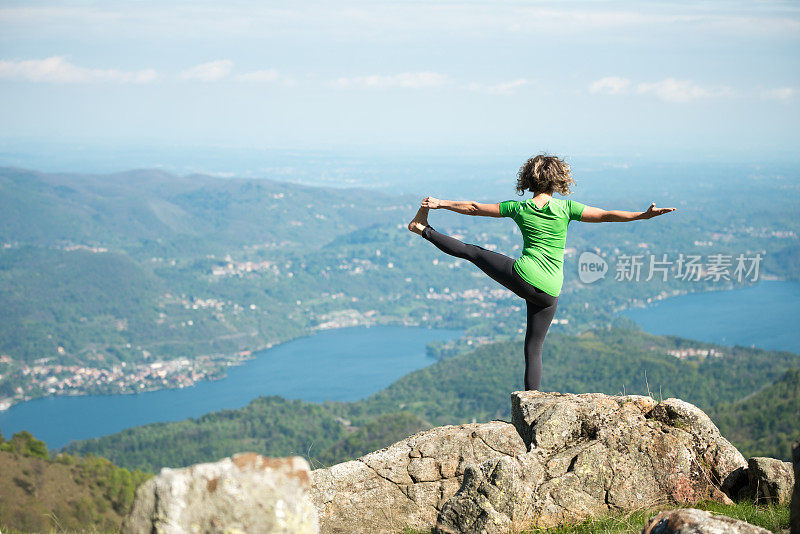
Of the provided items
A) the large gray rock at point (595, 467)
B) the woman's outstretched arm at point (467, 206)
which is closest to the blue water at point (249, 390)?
the woman's outstretched arm at point (467, 206)

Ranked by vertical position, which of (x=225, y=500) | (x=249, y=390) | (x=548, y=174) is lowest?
(x=249, y=390)

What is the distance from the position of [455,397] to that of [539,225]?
102018 mm

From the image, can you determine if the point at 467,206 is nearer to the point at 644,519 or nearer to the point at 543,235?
the point at 543,235

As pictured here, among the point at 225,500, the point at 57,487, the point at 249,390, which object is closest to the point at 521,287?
the point at 225,500

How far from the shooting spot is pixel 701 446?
5047 millimetres

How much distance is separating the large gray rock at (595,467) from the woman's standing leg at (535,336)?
393 mm

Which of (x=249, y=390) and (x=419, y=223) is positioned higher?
(x=419, y=223)

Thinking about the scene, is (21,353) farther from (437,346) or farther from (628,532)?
(628,532)

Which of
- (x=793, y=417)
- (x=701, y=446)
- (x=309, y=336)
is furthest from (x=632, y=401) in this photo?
(x=309, y=336)

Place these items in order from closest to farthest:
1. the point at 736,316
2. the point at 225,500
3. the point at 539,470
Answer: the point at 225,500, the point at 539,470, the point at 736,316

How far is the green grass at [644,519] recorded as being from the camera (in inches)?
163

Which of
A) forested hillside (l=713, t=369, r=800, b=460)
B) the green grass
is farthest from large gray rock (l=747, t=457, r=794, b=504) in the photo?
forested hillside (l=713, t=369, r=800, b=460)

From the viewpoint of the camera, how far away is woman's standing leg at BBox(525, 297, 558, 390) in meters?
5.59

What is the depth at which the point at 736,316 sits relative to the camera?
465ft
